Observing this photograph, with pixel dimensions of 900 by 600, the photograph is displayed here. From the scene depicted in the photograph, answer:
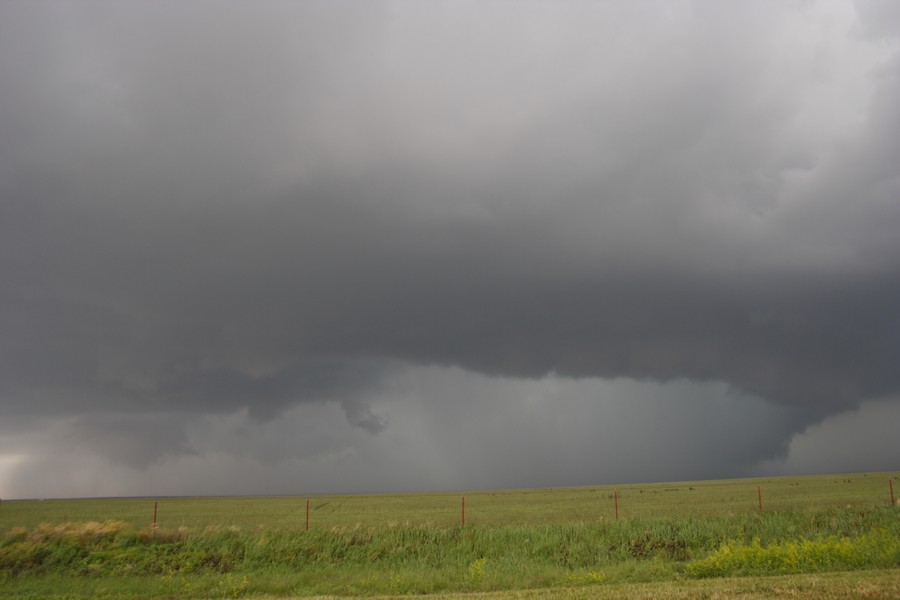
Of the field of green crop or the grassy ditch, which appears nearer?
the field of green crop

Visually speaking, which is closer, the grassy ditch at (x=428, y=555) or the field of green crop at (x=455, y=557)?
the field of green crop at (x=455, y=557)

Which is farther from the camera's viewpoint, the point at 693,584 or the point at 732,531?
the point at 732,531

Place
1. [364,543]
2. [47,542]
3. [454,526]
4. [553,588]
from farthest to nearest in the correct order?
[454,526], [364,543], [47,542], [553,588]

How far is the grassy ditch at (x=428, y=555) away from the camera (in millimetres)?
21312

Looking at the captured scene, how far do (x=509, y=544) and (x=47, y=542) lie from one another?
2099cm

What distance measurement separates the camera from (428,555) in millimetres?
28953

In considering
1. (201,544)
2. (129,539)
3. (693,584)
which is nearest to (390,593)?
(693,584)

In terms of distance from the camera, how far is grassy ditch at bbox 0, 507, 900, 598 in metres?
21.3

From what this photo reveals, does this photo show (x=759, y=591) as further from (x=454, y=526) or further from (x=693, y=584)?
(x=454, y=526)

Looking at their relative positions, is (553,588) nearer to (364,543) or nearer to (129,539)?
(364,543)

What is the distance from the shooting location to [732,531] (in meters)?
29.6

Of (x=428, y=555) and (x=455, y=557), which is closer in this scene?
(x=455, y=557)

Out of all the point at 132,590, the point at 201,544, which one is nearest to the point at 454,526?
the point at 201,544

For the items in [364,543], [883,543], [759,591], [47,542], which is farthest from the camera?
[364,543]
